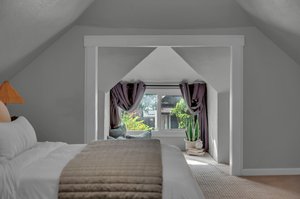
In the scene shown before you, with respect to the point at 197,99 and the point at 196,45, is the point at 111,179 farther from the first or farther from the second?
the point at 197,99

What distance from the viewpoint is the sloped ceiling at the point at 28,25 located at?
3457 millimetres

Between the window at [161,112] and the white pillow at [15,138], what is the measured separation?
521cm

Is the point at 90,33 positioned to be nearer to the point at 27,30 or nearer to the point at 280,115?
the point at 27,30

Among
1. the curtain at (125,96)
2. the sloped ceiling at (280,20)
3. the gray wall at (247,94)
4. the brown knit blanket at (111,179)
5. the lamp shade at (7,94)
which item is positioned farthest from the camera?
the curtain at (125,96)

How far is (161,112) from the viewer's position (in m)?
8.52

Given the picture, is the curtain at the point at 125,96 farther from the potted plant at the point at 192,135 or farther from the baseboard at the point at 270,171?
the baseboard at the point at 270,171

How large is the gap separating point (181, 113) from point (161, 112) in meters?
0.46

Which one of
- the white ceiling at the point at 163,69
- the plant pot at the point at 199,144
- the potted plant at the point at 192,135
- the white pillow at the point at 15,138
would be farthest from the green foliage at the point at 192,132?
the white pillow at the point at 15,138

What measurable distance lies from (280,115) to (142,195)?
140 inches

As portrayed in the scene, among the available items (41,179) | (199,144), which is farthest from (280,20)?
(199,144)

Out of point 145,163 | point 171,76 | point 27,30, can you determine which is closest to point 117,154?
point 145,163

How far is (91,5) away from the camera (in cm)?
489

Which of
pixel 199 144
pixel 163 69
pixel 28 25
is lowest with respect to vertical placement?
pixel 199 144

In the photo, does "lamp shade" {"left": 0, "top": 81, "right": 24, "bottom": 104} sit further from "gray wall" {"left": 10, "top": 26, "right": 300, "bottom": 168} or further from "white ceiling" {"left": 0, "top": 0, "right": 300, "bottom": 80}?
"gray wall" {"left": 10, "top": 26, "right": 300, "bottom": 168}
